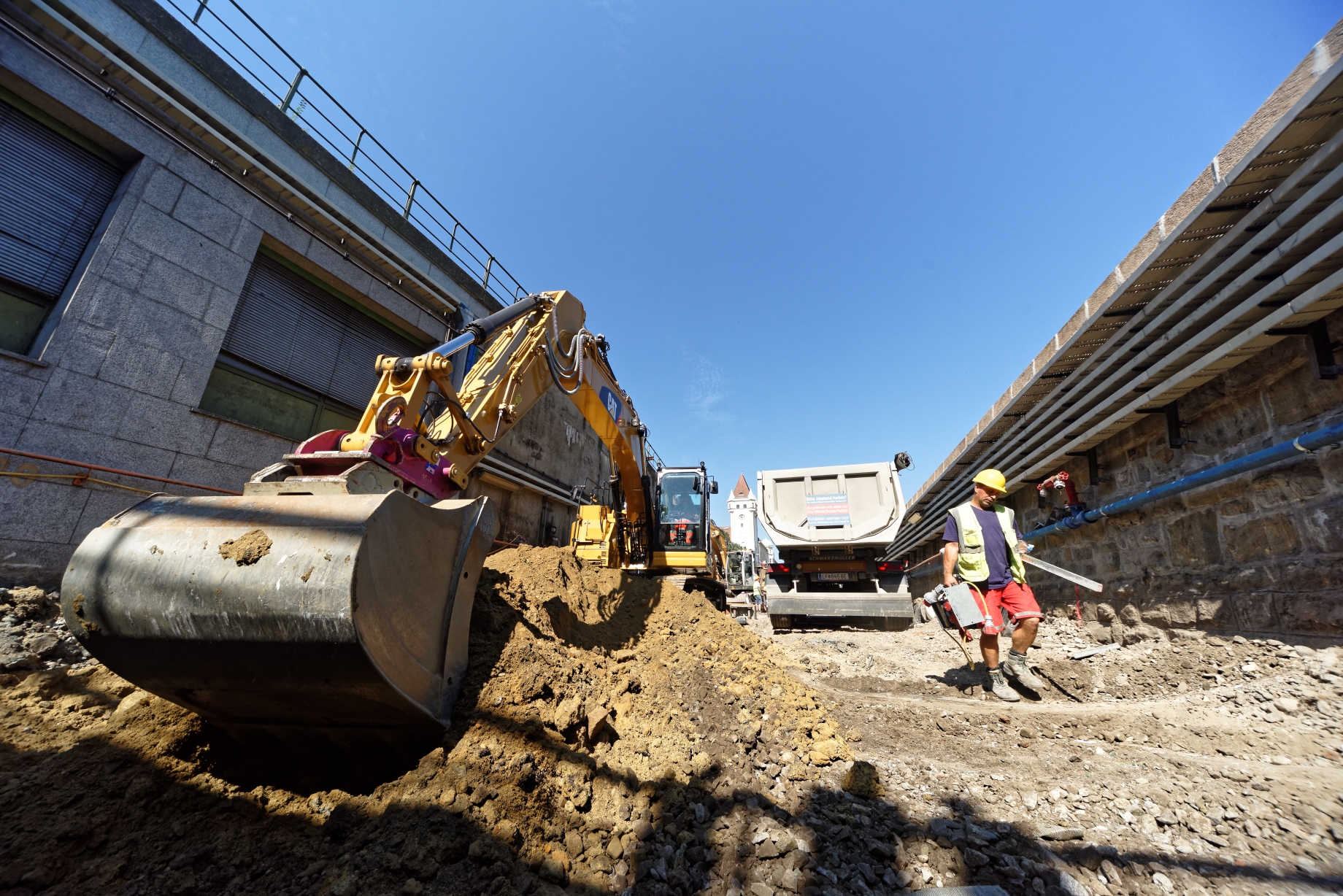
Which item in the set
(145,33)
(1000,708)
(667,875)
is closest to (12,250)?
(145,33)

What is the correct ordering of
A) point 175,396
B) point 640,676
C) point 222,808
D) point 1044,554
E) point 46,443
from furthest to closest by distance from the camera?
1. point 1044,554
2. point 175,396
3. point 46,443
4. point 640,676
5. point 222,808

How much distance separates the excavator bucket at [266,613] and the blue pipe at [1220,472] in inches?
200

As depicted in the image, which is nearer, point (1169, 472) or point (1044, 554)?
point (1169, 472)

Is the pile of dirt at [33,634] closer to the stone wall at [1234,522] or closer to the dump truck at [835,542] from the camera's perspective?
the dump truck at [835,542]

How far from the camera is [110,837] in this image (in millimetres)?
1769

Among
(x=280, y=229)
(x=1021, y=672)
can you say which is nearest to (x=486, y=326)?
(x=280, y=229)

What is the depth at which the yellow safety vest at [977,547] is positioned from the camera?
4.14 metres

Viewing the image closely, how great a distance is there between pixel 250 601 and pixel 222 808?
88 centimetres

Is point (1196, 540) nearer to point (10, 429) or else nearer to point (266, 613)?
point (266, 613)

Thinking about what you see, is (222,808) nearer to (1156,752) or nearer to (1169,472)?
(1156,752)

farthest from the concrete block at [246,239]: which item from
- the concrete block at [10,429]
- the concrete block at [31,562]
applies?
the concrete block at [31,562]

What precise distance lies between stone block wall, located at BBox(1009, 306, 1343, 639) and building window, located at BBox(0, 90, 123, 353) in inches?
386

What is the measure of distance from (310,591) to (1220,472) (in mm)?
5750

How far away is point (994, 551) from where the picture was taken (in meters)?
4.16
